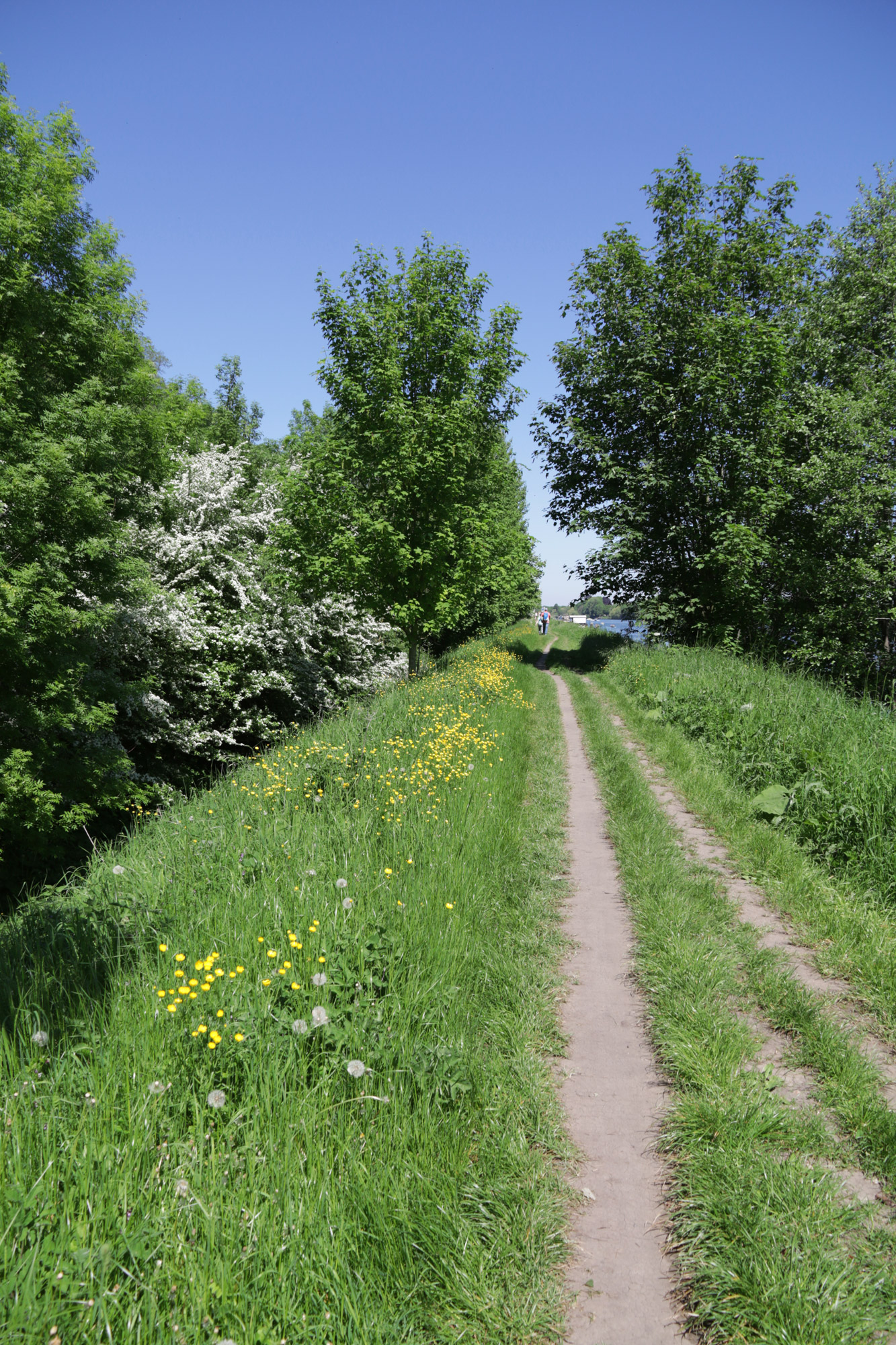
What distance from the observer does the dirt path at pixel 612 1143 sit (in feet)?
7.01

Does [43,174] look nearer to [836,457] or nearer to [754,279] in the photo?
[836,457]

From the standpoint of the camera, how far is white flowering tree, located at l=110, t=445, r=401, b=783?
1233 cm

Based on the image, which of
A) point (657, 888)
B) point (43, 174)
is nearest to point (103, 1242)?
point (657, 888)

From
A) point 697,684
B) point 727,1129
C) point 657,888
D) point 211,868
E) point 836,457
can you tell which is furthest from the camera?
point 836,457

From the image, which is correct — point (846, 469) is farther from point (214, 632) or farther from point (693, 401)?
point (214, 632)

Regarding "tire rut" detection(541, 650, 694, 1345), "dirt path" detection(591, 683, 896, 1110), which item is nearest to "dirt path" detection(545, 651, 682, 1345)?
"tire rut" detection(541, 650, 694, 1345)

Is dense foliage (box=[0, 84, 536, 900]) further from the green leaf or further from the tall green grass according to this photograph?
the green leaf

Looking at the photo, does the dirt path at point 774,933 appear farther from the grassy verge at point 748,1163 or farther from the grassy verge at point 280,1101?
the grassy verge at point 280,1101

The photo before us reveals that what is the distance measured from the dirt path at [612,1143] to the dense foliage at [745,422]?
15.9 metres

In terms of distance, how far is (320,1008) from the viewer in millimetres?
2742

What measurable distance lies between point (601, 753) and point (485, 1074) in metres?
6.86

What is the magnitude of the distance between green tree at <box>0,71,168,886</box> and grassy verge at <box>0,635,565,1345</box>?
5.71 meters

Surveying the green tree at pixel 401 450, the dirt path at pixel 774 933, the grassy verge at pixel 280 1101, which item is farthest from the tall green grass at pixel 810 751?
the green tree at pixel 401 450

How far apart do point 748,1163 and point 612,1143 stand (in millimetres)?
541
